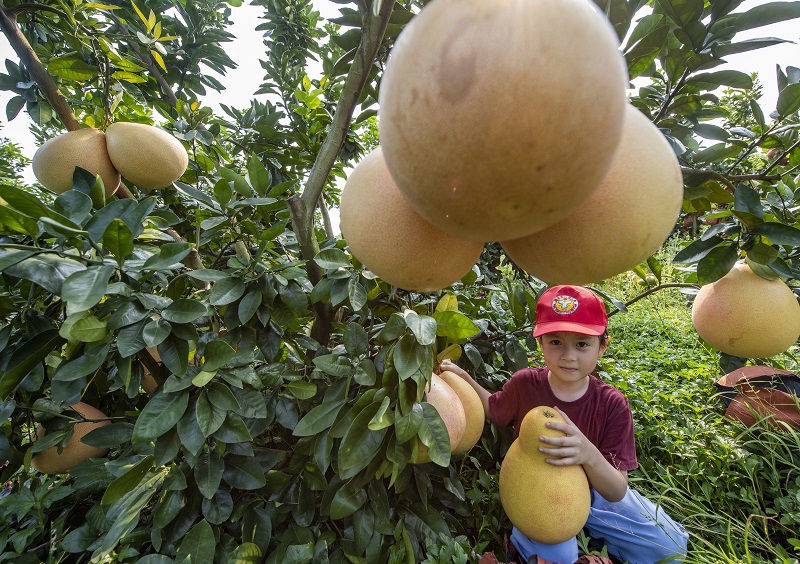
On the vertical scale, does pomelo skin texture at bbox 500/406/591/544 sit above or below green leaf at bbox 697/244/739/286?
below

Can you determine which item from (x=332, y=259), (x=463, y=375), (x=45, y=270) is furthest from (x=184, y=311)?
(x=463, y=375)

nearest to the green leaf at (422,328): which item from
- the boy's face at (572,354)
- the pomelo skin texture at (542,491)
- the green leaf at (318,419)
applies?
the green leaf at (318,419)

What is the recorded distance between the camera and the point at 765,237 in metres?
1.00

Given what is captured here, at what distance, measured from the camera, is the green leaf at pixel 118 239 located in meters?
0.75

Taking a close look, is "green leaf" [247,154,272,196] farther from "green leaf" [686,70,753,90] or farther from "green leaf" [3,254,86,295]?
"green leaf" [686,70,753,90]

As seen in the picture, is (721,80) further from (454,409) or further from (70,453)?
(70,453)

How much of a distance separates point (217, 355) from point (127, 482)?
0.44 meters

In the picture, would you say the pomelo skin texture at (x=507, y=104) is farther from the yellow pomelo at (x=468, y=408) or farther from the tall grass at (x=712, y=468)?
the tall grass at (x=712, y=468)

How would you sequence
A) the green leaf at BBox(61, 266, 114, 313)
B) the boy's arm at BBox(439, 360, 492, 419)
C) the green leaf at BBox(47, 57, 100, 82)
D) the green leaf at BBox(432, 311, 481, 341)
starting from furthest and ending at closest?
the boy's arm at BBox(439, 360, 492, 419), the green leaf at BBox(47, 57, 100, 82), the green leaf at BBox(432, 311, 481, 341), the green leaf at BBox(61, 266, 114, 313)

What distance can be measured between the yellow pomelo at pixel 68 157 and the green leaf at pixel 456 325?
1048mm

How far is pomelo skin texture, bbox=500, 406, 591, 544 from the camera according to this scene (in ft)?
3.97

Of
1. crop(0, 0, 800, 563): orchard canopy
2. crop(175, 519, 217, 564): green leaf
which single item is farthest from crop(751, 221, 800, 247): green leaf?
crop(175, 519, 217, 564): green leaf

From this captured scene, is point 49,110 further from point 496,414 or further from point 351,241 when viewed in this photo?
point 496,414

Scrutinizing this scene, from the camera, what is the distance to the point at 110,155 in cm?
124
